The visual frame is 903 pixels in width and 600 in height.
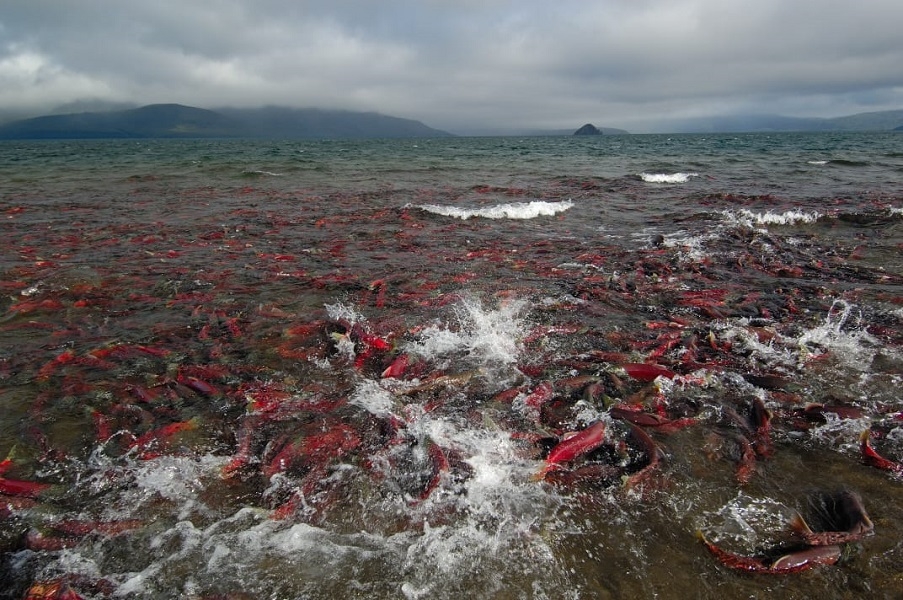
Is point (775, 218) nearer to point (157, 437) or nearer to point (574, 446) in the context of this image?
point (574, 446)

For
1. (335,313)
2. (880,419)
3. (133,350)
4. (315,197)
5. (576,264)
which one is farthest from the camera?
(315,197)

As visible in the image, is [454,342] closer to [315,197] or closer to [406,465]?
[406,465]

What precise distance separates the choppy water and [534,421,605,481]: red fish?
0.08 m

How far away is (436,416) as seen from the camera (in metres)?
5.10

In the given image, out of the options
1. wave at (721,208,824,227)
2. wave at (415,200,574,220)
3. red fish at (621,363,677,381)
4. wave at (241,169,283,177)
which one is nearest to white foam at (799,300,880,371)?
red fish at (621,363,677,381)

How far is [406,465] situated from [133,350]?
4549 mm

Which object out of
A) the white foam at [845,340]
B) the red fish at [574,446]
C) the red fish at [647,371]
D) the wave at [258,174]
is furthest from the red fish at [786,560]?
the wave at [258,174]

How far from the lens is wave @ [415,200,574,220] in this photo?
17.2m

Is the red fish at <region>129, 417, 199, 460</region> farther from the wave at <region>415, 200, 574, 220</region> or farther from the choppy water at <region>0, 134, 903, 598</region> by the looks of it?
the wave at <region>415, 200, 574, 220</region>

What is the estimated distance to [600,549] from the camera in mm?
3592

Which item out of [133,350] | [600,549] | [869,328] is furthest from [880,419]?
[133,350]

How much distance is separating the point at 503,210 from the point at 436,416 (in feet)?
44.2

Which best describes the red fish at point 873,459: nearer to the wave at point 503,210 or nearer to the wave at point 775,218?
the wave at point 775,218

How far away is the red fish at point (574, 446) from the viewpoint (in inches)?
173
